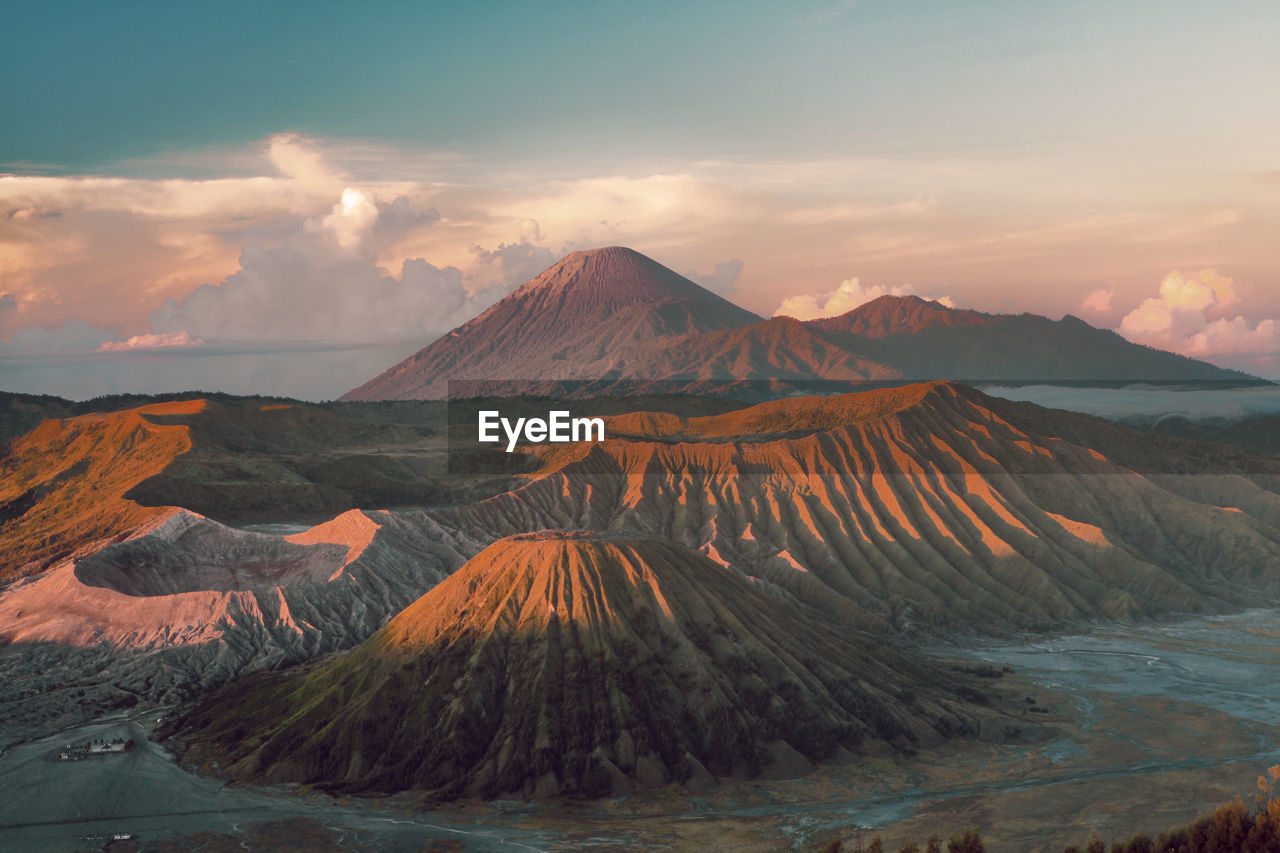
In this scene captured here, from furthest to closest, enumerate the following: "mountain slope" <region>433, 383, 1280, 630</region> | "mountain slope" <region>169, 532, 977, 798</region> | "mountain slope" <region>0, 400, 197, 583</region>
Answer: "mountain slope" <region>0, 400, 197, 583</region>
"mountain slope" <region>433, 383, 1280, 630</region>
"mountain slope" <region>169, 532, 977, 798</region>

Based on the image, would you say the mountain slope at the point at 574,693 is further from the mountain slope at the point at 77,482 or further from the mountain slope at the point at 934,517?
the mountain slope at the point at 77,482

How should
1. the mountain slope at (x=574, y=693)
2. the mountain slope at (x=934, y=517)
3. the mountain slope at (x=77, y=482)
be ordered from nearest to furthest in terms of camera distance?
the mountain slope at (x=574, y=693) → the mountain slope at (x=934, y=517) → the mountain slope at (x=77, y=482)

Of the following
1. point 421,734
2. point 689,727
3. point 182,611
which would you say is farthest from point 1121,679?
point 182,611

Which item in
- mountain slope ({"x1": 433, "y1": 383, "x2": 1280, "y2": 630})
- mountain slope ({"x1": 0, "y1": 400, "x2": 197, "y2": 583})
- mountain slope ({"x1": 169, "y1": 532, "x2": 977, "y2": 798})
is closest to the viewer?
mountain slope ({"x1": 169, "y1": 532, "x2": 977, "y2": 798})

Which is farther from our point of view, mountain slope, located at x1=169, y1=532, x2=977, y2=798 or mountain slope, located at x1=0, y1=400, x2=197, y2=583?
mountain slope, located at x1=0, y1=400, x2=197, y2=583

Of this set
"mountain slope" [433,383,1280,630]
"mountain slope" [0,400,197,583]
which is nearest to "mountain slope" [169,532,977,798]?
"mountain slope" [433,383,1280,630]

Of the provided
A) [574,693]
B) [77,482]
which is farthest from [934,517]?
[77,482]

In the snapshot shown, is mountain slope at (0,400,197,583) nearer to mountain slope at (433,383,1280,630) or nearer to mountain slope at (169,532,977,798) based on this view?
mountain slope at (433,383,1280,630)

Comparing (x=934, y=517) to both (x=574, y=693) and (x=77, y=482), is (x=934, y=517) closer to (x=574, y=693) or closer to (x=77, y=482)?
(x=574, y=693)

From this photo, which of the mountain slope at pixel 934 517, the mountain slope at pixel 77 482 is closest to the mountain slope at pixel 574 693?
the mountain slope at pixel 934 517
